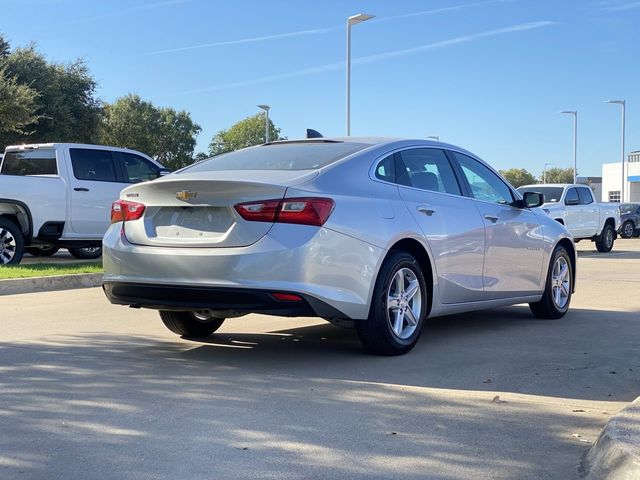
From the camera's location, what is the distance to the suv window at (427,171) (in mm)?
6219

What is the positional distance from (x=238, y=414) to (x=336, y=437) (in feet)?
2.10

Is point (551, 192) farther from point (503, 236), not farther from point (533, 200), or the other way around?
point (503, 236)

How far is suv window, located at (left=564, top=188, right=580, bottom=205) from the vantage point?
19578mm

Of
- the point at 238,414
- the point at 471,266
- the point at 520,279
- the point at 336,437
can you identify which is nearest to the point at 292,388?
the point at 238,414

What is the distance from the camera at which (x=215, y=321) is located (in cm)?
673

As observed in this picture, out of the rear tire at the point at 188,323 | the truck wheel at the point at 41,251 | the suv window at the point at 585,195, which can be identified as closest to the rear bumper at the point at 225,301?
the rear tire at the point at 188,323

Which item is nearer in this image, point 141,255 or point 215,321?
point 141,255

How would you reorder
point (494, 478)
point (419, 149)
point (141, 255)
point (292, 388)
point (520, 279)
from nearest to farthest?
1. point (494, 478)
2. point (292, 388)
3. point (141, 255)
4. point (419, 149)
5. point (520, 279)

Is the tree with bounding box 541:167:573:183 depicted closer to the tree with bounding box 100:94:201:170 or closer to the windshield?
the tree with bounding box 100:94:201:170

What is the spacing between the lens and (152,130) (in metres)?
66.9

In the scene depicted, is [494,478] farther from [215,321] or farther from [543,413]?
[215,321]

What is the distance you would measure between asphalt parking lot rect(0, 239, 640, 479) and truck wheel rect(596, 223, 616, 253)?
14235 mm

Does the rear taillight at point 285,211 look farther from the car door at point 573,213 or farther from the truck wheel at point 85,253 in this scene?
the car door at point 573,213

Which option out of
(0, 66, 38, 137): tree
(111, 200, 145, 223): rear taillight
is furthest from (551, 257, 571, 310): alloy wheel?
(0, 66, 38, 137): tree
